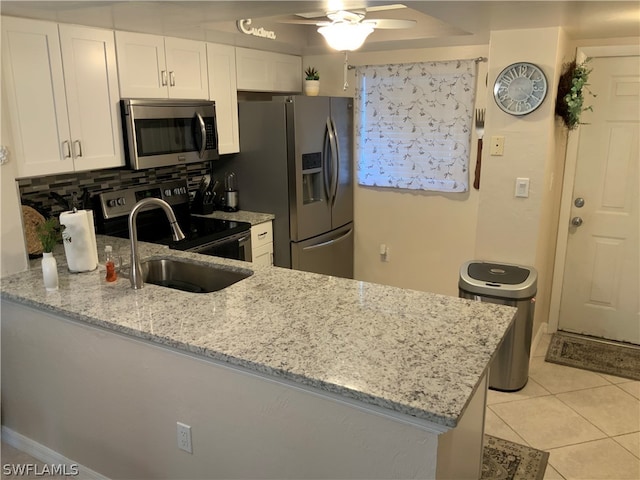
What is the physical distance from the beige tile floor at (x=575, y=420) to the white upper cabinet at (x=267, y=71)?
271 cm

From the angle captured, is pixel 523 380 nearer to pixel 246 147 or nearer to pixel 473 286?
pixel 473 286

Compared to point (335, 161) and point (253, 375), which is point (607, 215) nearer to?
point (335, 161)

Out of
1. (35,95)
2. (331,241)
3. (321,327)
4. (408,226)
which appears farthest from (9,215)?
(408,226)

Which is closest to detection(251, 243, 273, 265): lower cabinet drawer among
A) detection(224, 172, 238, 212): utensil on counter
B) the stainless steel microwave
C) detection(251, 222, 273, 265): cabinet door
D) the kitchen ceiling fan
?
detection(251, 222, 273, 265): cabinet door

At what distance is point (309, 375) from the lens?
5.05 ft

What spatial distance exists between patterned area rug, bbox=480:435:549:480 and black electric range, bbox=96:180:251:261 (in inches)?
75.0

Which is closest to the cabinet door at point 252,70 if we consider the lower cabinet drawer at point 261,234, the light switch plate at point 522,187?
the lower cabinet drawer at point 261,234

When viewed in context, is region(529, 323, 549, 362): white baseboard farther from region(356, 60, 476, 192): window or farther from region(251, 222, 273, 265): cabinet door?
region(251, 222, 273, 265): cabinet door

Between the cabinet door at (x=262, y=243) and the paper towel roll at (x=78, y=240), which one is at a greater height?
the paper towel roll at (x=78, y=240)

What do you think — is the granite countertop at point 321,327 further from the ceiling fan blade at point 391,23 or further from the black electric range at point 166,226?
the ceiling fan blade at point 391,23

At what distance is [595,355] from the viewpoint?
362 cm

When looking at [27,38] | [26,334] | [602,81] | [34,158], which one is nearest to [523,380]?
[602,81]

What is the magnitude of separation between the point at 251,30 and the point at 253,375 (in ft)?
8.06

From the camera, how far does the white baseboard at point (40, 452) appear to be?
2.33 metres
